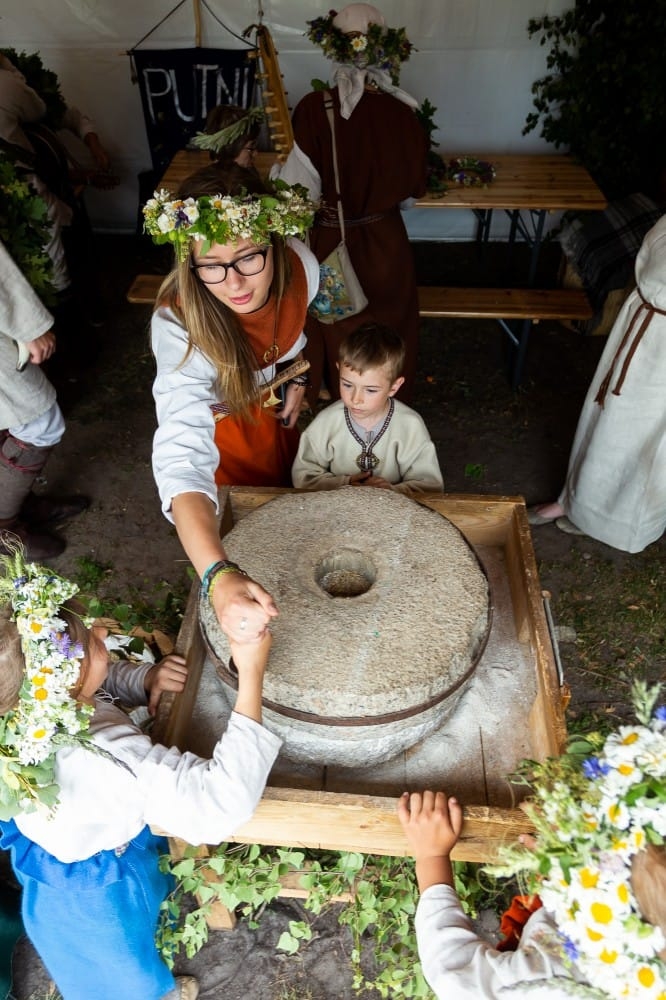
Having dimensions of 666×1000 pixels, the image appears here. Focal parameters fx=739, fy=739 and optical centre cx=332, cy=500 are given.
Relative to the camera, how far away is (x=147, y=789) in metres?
1.48

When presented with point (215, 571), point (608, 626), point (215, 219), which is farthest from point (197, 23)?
point (215, 571)

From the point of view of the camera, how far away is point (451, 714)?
5.97 feet

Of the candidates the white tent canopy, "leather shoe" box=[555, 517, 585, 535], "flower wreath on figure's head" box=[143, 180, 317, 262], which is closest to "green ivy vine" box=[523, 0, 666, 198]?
the white tent canopy

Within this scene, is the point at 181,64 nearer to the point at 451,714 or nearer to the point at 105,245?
the point at 105,245

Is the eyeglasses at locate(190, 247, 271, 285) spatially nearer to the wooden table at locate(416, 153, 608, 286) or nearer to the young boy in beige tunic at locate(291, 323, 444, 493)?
the young boy in beige tunic at locate(291, 323, 444, 493)

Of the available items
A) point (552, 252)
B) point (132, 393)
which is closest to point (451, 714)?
A: point (132, 393)

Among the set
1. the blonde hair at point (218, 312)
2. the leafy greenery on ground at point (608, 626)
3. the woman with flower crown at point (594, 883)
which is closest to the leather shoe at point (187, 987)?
the woman with flower crown at point (594, 883)

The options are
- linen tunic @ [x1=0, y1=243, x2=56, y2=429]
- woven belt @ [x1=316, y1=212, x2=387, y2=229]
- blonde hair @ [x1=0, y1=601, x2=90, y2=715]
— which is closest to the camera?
blonde hair @ [x1=0, y1=601, x2=90, y2=715]

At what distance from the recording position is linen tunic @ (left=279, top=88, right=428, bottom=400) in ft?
10.1

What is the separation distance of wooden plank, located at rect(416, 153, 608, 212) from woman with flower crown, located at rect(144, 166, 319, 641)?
2.06m

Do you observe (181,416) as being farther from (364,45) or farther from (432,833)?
(364,45)

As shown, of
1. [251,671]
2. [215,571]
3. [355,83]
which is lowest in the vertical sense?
[251,671]

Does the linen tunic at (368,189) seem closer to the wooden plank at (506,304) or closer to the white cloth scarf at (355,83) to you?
the white cloth scarf at (355,83)

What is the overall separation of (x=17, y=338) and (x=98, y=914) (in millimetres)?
2047
